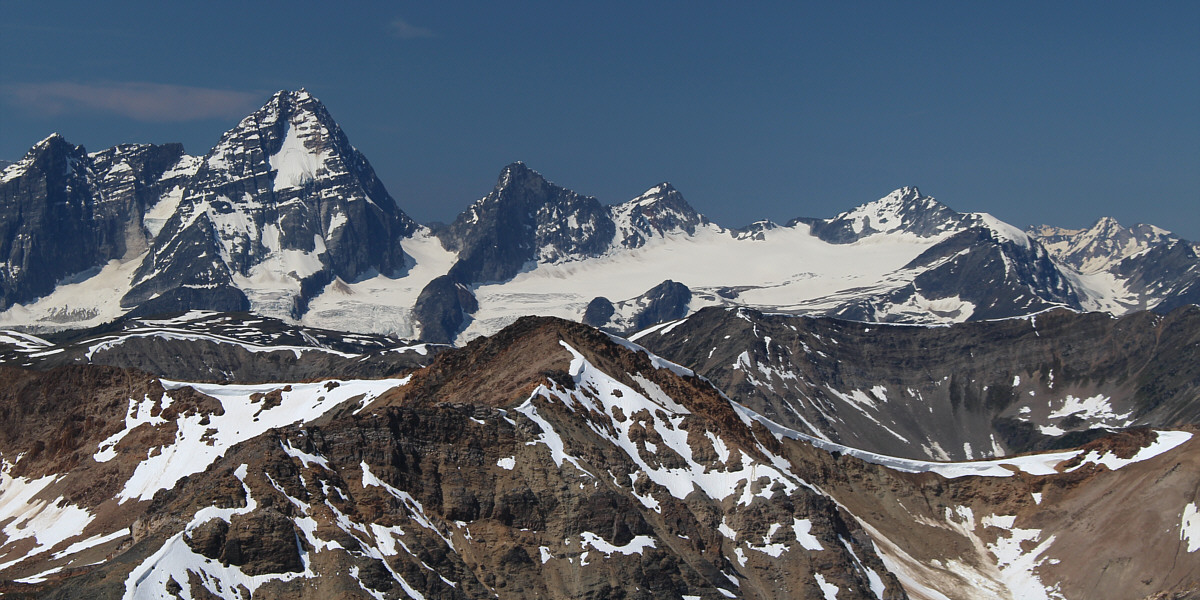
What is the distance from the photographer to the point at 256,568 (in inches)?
4791

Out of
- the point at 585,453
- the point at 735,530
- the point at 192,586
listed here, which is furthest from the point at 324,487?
the point at 735,530

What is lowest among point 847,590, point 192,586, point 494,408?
point 847,590

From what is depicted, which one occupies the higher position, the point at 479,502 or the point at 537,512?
the point at 479,502

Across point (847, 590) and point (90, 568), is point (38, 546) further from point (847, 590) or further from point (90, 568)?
point (847, 590)

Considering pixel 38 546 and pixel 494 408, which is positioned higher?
pixel 494 408

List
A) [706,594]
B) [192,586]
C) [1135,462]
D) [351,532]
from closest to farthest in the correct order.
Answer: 1. [192,586]
2. [351,532]
3. [706,594]
4. [1135,462]

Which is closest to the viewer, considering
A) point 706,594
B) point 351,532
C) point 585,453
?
point 351,532

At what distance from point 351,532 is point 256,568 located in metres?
10.7

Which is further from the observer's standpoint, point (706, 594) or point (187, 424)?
point (187, 424)

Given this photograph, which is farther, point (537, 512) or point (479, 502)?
point (537, 512)

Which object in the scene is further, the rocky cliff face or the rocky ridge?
the rocky ridge

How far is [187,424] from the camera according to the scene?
Answer: 654ft

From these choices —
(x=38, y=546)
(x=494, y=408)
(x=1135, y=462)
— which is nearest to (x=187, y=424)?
(x=38, y=546)

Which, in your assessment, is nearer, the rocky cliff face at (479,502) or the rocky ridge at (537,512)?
the rocky cliff face at (479,502)
